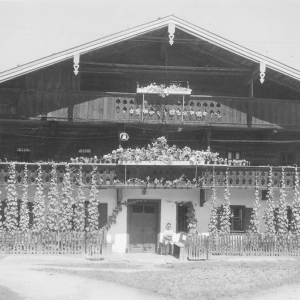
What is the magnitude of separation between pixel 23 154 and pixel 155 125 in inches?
269

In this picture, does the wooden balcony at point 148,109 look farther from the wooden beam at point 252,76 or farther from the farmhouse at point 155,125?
the wooden beam at point 252,76

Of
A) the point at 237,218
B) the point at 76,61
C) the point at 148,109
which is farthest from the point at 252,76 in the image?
the point at 76,61

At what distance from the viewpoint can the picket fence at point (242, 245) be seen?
22375mm

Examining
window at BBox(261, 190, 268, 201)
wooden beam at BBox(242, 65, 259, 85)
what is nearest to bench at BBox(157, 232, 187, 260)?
window at BBox(261, 190, 268, 201)

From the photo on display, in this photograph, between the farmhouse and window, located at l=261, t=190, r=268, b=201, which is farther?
window, located at l=261, t=190, r=268, b=201

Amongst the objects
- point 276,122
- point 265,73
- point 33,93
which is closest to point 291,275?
point 276,122

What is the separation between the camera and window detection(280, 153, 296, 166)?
91.0ft

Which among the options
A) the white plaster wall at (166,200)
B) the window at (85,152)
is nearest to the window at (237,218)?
the white plaster wall at (166,200)

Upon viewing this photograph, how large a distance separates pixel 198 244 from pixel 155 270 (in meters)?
3.47

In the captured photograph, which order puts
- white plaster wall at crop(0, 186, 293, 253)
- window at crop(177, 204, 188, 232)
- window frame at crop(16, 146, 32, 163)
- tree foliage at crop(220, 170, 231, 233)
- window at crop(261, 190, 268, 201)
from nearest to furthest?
tree foliage at crop(220, 170, 231, 233)
white plaster wall at crop(0, 186, 293, 253)
window at crop(177, 204, 188, 232)
window at crop(261, 190, 268, 201)
window frame at crop(16, 146, 32, 163)

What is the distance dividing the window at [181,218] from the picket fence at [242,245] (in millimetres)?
2749

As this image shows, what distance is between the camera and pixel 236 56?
2609 cm

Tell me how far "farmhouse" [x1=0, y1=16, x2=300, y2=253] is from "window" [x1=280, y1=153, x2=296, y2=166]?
0.06 m

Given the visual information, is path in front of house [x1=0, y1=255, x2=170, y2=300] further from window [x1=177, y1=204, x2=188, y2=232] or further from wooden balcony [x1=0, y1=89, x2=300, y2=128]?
window [x1=177, y1=204, x2=188, y2=232]
